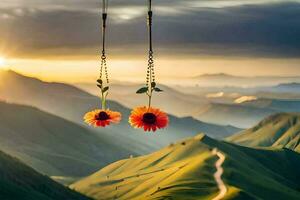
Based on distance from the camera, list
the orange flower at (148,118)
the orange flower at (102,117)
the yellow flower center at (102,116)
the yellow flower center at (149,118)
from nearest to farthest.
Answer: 1. the orange flower at (148,118)
2. the yellow flower center at (149,118)
3. the orange flower at (102,117)
4. the yellow flower center at (102,116)

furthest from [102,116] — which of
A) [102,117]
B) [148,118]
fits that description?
[148,118]

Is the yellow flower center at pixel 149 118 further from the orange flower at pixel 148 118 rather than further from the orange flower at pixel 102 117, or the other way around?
the orange flower at pixel 102 117

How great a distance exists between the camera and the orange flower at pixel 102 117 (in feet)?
63.9

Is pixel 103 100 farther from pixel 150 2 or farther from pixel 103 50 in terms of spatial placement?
pixel 150 2

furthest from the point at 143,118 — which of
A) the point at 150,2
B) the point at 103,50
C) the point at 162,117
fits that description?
the point at 150,2

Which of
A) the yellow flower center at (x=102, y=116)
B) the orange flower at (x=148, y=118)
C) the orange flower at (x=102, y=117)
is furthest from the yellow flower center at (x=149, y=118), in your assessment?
the yellow flower center at (x=102, y=116)

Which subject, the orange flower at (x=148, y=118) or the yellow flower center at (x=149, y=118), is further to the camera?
the yellow flower center at (x=149, y=118)

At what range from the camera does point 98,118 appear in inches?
784

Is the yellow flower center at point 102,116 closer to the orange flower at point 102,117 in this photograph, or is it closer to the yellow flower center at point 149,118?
the orange flower at point 102,117

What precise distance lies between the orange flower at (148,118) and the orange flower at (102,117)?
2.44 feet

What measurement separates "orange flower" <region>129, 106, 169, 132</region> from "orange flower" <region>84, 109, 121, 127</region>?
0.74 metres

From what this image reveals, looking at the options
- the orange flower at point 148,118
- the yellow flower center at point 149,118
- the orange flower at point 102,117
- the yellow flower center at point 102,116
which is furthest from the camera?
the yellow flower center at point 102,116

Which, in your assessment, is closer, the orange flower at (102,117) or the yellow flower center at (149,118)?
the yellow flower center at (149,118)

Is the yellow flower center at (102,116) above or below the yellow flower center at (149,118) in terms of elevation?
above
